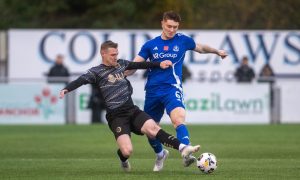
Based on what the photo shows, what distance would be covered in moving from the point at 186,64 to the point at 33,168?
19.3 meters

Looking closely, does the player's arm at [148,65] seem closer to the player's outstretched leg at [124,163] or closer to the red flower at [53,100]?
the player's outstretched leg at [124,163]

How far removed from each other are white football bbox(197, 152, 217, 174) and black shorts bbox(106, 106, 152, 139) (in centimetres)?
116

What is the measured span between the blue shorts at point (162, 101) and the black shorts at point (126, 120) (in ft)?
1.28

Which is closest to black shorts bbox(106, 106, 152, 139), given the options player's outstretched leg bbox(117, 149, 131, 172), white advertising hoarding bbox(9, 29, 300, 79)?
player's outstretched leg bbox(117, 149, 131, 172)

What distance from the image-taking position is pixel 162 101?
46.2 ft

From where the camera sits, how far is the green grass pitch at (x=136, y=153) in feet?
43.7

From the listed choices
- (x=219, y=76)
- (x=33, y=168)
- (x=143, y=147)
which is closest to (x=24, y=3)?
(x=219, y=76)

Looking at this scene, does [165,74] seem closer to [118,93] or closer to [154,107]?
[154,107]

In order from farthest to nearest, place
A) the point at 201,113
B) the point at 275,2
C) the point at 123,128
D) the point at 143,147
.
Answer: the point at 275,2, the point at 201,113, the point at 143,147, the point at 123,128

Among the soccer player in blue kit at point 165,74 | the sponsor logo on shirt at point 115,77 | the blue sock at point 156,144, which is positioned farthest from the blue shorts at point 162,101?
the sponsor logo on shirt at point 115,77

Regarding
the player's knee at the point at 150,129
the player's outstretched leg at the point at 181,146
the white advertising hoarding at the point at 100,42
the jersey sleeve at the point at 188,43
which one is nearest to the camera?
the player's outstretched leg at the point at 181,146

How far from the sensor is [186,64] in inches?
1314

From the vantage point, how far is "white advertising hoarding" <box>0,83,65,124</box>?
28562 millimetres

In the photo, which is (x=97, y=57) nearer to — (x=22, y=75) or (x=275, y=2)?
(x=22, y=75)
